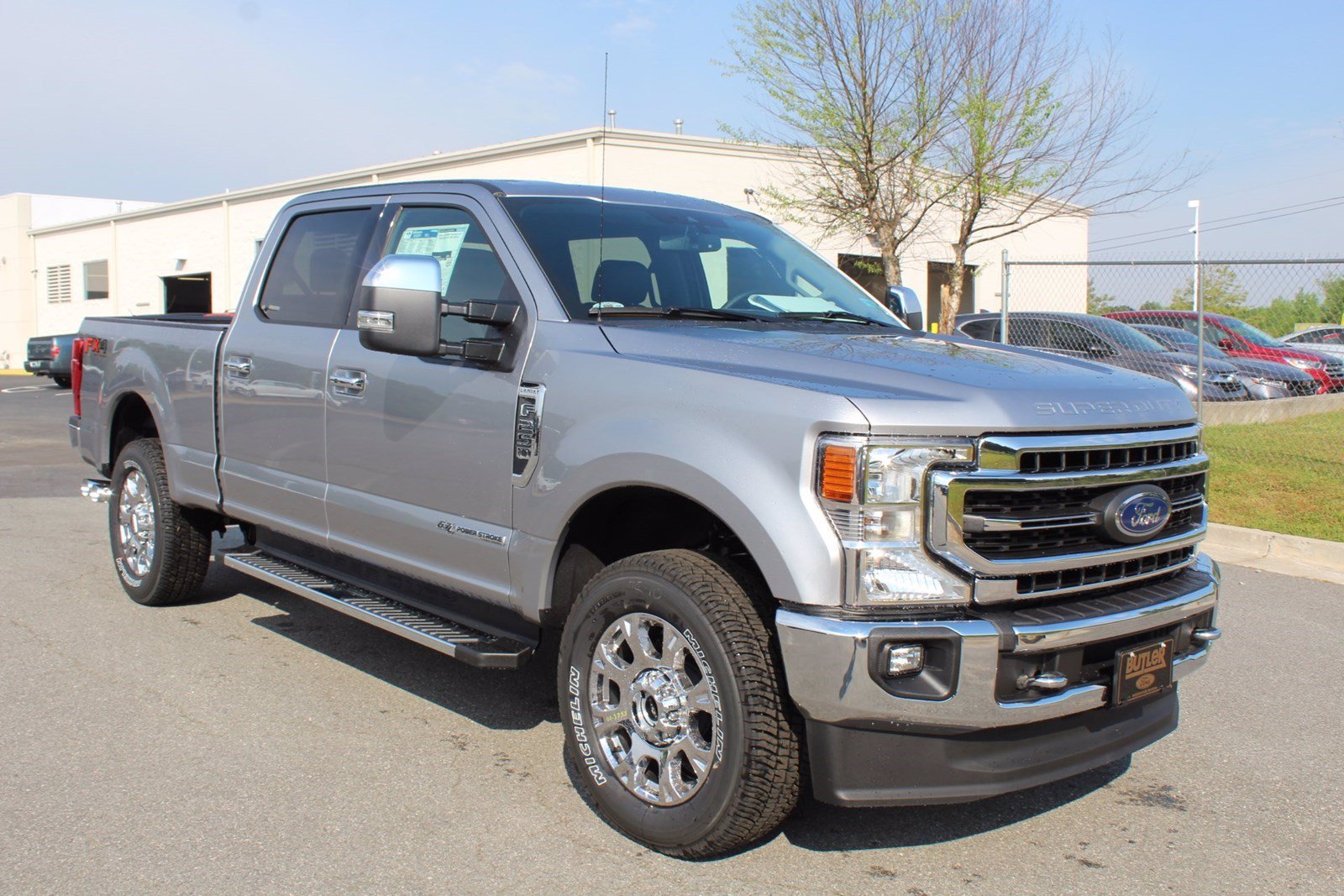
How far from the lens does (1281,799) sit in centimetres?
393

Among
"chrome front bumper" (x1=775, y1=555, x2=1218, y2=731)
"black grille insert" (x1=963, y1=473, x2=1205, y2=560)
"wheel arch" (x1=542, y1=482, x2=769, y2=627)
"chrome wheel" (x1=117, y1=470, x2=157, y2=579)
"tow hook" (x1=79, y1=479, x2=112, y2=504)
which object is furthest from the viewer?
"tow hook" (x1=79, y1=479, x2=112, y2=504)

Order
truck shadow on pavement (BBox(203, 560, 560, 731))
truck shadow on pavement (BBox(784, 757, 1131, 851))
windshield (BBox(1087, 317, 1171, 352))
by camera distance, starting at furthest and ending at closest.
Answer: windshield (BBox(1087, 317, 1171, 352)), truck shadow on pavement (BBox(203, 560, 560, 731)), truck shadow on pavement (BBox(784, 757, 1131, 851))

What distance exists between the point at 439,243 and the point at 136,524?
285 cm

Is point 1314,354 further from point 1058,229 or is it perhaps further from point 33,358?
point 33,358

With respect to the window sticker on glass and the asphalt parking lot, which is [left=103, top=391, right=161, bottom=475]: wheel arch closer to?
the asphalt parking lot

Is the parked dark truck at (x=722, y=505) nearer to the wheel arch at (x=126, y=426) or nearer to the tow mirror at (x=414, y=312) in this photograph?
the tow mirror at (x=414, y=312)

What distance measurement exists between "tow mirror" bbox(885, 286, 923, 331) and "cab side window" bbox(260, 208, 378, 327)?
2357 mm

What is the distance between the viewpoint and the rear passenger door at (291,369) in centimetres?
492

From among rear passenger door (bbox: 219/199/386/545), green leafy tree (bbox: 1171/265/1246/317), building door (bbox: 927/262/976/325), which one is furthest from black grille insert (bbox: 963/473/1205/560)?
building door (bbox: 927/262/976/325)

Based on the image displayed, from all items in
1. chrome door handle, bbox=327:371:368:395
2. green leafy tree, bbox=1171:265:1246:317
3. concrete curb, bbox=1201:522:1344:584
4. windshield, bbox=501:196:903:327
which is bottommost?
concrete curb, bbox=1201:522:1344:584

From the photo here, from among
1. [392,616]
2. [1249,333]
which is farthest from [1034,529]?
[1249,333]

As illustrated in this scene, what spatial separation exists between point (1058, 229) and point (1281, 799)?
100 ft

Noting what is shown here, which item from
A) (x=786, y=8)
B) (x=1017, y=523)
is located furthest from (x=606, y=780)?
(x=786, y=8)

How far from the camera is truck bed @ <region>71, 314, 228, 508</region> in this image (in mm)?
5664
